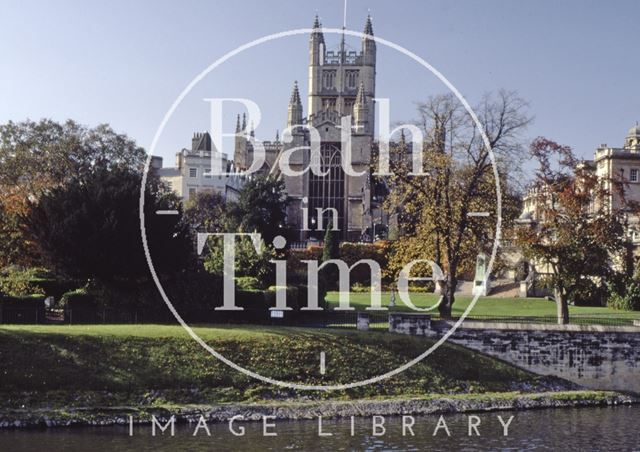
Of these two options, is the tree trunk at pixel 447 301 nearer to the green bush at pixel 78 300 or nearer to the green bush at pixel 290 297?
the green bush at pixel 290 297

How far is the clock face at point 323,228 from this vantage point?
32.5 metres

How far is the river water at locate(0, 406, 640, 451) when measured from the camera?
21797 millimetres

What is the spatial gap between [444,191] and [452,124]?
2900mm

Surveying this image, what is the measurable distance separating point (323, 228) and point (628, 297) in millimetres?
37581

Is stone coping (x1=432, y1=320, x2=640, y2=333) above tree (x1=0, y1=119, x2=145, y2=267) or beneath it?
beneath

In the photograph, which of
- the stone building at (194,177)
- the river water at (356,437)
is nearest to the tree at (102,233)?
the river water at (356,437)

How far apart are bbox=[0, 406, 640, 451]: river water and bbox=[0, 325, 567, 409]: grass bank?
2511mm

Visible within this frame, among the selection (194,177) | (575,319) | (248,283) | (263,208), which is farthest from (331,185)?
(575,319)

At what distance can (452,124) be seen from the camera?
123 ft

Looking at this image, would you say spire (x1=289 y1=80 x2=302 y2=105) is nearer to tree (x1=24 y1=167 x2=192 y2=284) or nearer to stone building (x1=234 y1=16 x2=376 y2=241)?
stone building (x1=234 y1=16 x2=376 y2=241)

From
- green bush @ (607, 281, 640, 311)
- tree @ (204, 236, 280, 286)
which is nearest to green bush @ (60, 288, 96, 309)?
tree @ (204, 236, 280, 286)

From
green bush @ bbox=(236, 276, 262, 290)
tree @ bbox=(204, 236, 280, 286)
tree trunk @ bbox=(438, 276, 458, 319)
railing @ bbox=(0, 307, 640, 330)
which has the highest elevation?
tree @ bbox=(204, 236, 280, 286)

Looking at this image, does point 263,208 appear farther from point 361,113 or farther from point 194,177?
point 361,113

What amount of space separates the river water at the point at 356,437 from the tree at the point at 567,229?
12691 millimetres
